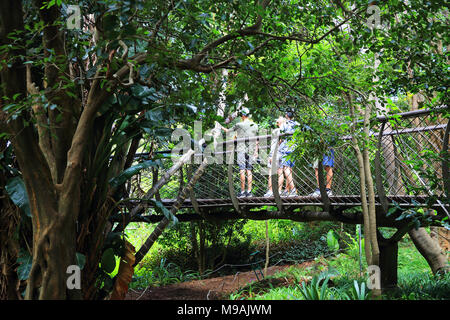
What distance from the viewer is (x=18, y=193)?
2.60 m

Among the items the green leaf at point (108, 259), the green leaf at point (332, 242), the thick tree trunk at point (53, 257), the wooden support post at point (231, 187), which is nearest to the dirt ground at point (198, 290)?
the wooden support post at point (231, 187)

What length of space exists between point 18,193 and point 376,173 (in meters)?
2.64

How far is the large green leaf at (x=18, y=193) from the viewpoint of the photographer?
2.54 metres

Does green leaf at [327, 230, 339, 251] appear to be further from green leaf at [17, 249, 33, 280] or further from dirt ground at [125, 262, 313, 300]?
green leaf at [17, 249, 33, 280]

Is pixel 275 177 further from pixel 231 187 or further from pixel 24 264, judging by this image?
pixel 24 264

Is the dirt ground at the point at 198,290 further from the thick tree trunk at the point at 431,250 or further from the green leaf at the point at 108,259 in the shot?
the green leaf at the point at 108,259

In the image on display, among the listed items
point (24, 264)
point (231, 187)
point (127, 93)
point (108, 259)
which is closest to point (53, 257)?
point (24, 264)

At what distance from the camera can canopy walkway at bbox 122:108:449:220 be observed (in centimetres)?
300

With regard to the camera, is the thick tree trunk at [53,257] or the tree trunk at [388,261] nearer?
the thick tree trunk at [53,257]

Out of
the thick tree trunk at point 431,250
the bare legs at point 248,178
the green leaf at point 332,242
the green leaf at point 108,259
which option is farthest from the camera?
the green leaf at point 332,242

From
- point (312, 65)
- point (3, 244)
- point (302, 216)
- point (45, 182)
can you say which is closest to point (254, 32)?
point (312, 65)

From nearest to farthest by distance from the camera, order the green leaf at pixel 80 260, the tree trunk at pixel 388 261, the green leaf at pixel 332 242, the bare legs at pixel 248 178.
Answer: the green leaf at pixel 80 260, the tree trunk at pixel 388 261, the bare legs at pixel 248 178, the green leaf at pixel 332 242

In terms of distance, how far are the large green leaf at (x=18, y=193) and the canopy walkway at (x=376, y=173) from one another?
2.55ft
